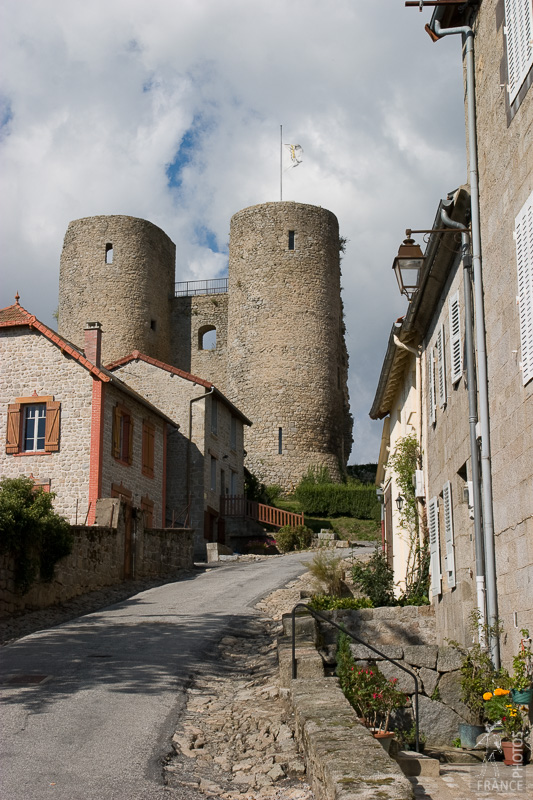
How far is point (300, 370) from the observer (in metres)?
39.7

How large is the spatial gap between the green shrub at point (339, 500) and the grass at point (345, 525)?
0.33 m

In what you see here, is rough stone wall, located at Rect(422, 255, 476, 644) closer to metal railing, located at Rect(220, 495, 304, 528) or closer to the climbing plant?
the climbing plant

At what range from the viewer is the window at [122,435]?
75.3ft

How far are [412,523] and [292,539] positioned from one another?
15.4 meters

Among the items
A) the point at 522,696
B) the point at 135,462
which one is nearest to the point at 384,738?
the point at 522,696

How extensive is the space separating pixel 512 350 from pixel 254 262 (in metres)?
33.9

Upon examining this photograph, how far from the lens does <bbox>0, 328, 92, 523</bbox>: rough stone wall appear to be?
2206cm

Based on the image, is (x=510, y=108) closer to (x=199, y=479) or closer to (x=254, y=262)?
(x=199, y=479)

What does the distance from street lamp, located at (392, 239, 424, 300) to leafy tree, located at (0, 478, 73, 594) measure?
7.25 meters

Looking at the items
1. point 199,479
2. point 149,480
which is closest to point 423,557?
point 149,480

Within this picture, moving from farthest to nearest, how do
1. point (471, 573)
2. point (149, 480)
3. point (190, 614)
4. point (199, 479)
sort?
point (199, 479) → point (149, 480) → point (190, 614) → point (471, 573)

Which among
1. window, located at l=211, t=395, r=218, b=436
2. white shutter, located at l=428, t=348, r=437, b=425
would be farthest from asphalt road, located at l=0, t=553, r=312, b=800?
window, located at l=211, t=395, r=218, b=436

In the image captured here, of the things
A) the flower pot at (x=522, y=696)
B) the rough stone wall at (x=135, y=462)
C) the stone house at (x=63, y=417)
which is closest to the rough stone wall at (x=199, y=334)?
the rough stone wall at (x=135, y=462)

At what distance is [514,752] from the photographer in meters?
6.62
